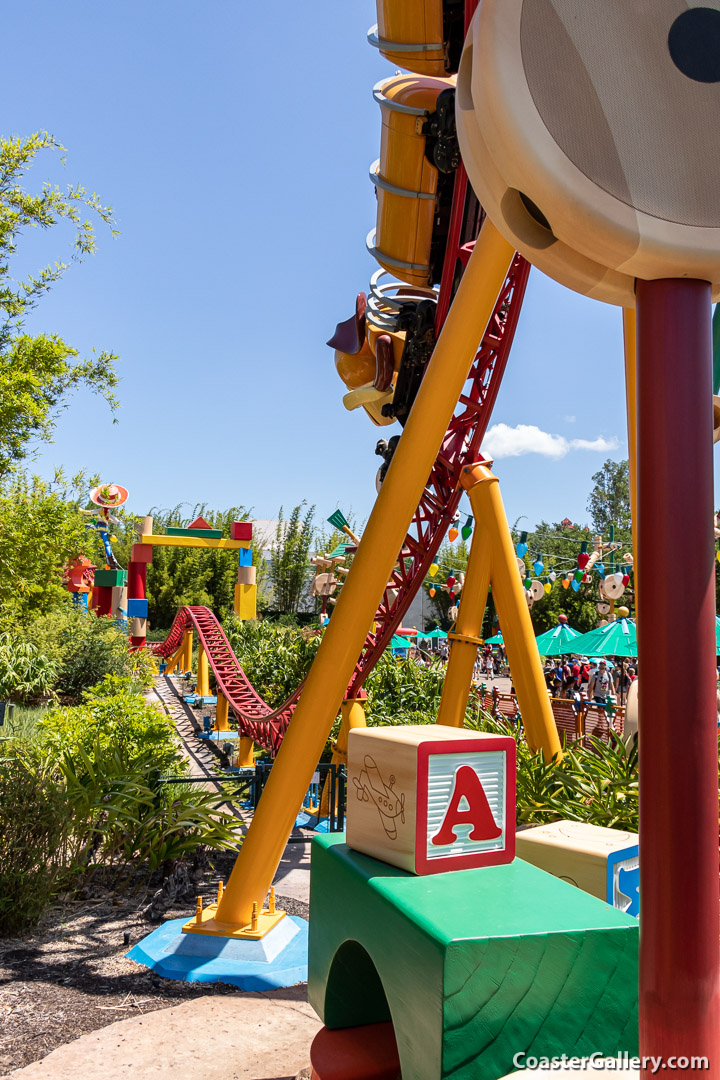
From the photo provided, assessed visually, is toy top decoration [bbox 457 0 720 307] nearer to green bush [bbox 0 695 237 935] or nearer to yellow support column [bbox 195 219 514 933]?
yellow support column [bbox 195 219 514 933]

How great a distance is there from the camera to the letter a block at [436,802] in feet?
7.30

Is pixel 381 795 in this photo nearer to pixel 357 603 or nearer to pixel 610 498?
pixel 357 603

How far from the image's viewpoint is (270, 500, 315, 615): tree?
3794 centimetres

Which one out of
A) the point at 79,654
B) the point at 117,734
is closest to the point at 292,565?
the point at 79,654

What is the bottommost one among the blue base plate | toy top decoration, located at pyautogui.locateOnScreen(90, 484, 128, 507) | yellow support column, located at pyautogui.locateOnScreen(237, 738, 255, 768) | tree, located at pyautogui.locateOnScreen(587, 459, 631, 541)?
the blue base plate

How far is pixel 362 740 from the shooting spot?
257 cm

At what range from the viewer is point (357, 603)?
4.52m

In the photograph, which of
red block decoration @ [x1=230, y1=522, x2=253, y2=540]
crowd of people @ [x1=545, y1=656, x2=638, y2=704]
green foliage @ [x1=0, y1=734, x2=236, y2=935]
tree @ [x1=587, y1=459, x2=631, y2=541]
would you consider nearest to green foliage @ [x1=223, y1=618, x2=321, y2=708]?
green foliage @ [x1=0, y1=734, x2=236, y2=935]

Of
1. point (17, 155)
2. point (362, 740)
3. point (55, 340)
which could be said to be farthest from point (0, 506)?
point (362, 740)

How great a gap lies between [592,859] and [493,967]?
1.29 meters

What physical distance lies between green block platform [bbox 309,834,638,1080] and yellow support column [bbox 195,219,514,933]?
2.35 meters

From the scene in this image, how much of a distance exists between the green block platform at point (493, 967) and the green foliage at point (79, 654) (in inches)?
505

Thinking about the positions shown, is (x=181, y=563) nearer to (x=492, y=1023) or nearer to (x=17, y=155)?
(x=17, y=155)

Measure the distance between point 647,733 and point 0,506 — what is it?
25.7 ft
